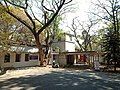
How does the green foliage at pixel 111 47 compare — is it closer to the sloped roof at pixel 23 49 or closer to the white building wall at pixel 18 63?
Answer: the sloped roof at pixel 23 49

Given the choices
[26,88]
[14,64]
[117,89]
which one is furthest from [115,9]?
[26,88]

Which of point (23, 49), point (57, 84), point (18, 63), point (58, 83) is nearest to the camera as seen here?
point (57, 84)

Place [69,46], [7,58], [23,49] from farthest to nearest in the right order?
[69,46] → [23,49] → [7,58]

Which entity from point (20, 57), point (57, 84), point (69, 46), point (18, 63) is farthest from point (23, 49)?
point (69, 46)

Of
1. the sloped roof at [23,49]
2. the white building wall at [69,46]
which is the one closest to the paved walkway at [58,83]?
the sloped roof at [23,49]

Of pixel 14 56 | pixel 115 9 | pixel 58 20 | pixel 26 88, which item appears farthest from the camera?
pixel 58 20

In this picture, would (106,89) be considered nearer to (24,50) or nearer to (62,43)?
(24,50)

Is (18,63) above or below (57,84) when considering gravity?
above

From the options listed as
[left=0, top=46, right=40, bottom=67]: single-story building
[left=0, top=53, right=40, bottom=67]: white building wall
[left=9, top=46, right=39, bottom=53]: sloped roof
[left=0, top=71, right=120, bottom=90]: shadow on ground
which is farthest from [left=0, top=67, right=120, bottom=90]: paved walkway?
[left=9, top=46, right=39, bottom=53]: sloped roof

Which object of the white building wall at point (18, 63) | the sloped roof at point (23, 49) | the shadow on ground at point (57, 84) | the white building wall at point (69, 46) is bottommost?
the shadow on ground at point (57, 84)

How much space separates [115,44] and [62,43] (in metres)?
22.5

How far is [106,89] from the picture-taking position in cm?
1576

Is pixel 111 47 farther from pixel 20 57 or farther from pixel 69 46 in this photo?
pixel 69 46

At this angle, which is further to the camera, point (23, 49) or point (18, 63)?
point (23, 49)
